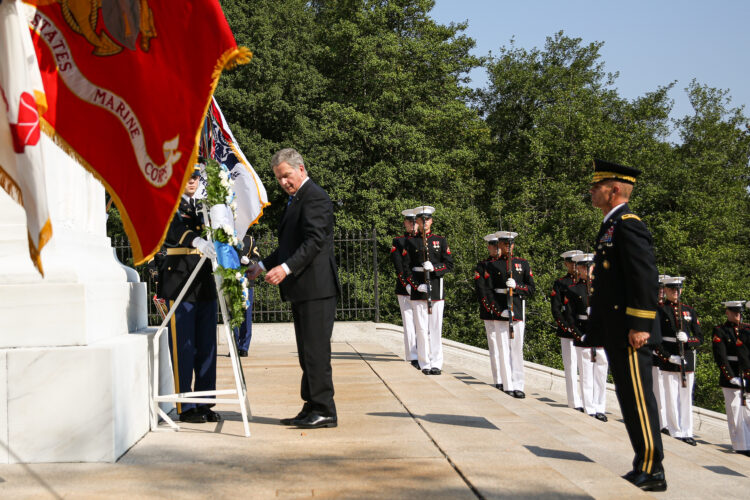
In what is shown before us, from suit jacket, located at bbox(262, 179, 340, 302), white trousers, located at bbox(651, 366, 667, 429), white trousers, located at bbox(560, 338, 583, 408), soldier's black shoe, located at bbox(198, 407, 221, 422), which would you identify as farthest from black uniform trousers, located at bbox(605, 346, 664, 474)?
white trousers, located at bbox(651, 366, 667, 429)

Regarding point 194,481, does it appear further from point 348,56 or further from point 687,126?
point 687,126

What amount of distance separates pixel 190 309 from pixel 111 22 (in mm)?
2541

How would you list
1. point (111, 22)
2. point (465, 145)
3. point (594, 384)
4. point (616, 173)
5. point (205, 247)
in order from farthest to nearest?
point (465, 145), point (594, 384), point (205, 247), point (616, 173), point (111, 22)

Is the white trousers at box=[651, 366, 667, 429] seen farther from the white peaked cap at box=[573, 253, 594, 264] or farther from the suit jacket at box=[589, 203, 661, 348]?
the suit jacket at box=[589, 203, 661, 348]

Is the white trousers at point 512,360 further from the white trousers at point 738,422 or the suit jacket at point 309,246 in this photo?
the suit jacket at point 309,246

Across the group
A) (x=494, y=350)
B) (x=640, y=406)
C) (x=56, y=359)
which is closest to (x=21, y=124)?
(x=56, y=359)

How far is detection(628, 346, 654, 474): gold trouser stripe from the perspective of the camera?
15.4 ft

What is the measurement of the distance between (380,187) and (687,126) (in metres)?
19.8

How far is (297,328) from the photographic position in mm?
5770

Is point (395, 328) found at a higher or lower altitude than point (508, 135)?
lower

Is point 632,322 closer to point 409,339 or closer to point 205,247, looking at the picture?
point 205,247

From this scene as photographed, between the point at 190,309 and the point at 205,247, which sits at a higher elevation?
the point at 205,247

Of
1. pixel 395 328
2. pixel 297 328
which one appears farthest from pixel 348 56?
pixel 297 328

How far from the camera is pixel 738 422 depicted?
39.8ft
